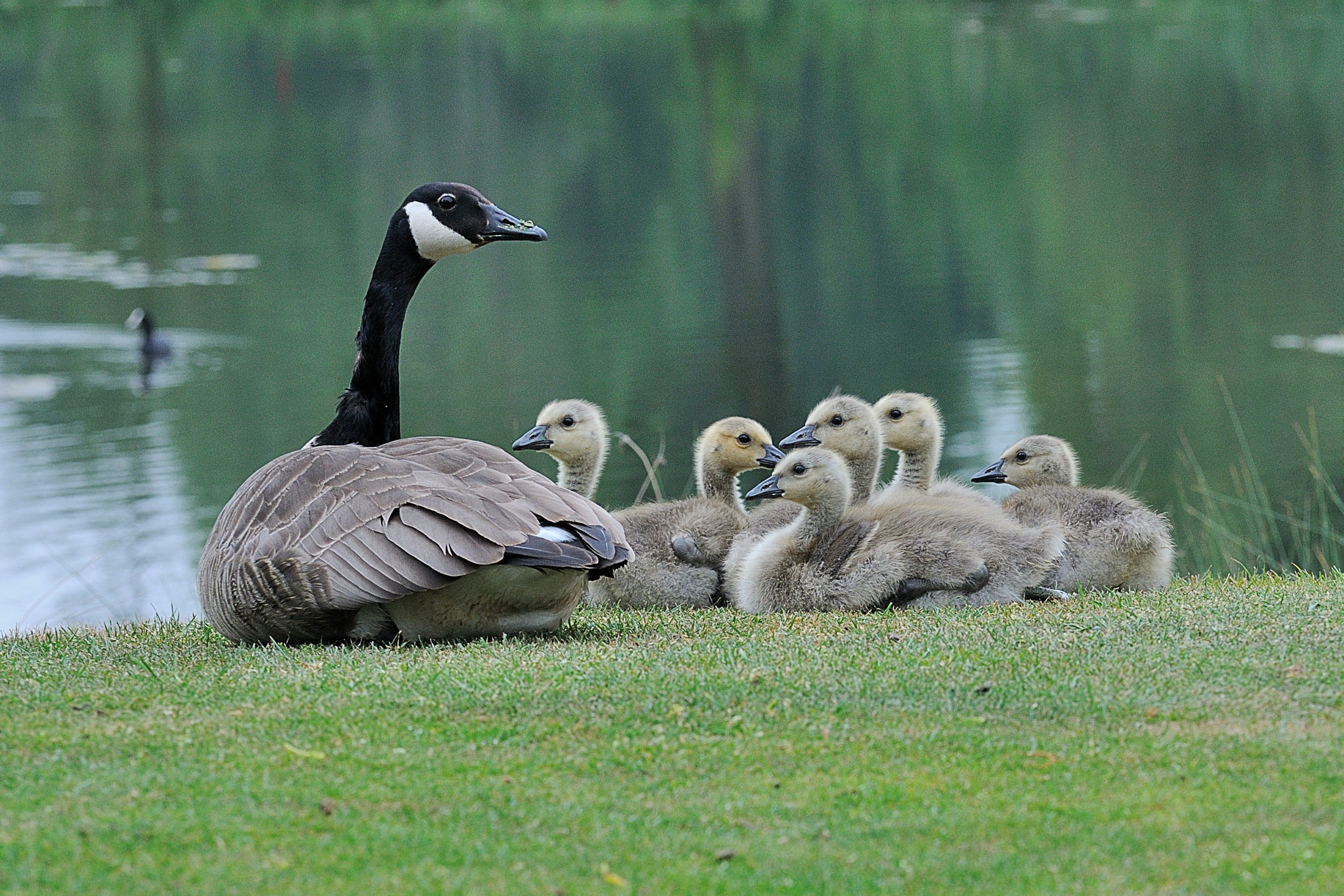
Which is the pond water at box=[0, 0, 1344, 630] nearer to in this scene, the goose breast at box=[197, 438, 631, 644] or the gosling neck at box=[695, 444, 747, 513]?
the goose breast at box=[197, 438, 631, 644]

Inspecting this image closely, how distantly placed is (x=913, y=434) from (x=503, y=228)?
2.74 m

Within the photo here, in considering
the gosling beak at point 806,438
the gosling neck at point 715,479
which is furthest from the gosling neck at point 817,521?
the gosling neck at point 715,479

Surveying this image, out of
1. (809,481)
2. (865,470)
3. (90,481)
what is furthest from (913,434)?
(90,481)

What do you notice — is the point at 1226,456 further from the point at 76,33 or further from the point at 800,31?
the point at 76,33

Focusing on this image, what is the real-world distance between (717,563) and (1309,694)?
3492 millimetres

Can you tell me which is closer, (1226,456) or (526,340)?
(1226,456)

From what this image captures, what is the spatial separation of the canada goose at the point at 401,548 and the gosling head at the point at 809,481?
41.4 inches

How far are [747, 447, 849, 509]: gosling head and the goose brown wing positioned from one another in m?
1.06

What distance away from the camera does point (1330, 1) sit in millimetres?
51875

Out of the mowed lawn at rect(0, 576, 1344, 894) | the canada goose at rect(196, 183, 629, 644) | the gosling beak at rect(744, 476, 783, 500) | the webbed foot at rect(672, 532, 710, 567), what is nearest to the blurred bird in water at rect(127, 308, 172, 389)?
the webbed foot at rect(672, 532, 710, 567)

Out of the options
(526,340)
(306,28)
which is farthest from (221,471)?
(306,28)

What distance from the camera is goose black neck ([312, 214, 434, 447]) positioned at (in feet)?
26.7

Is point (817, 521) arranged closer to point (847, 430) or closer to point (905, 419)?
point (847, 430)

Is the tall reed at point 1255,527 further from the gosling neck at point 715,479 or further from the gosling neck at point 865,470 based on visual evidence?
the gosling neck at point 715,479
